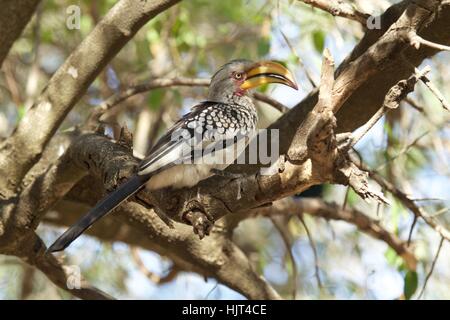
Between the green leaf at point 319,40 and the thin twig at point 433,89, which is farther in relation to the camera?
the green leaf at point 319,40

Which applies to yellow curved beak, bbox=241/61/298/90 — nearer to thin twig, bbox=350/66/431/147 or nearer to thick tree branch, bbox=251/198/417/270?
thick tree branch, bbox=251/198/417/270

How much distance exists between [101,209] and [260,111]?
3.05 meters

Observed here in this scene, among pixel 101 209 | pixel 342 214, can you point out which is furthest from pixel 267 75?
pixel 101 209

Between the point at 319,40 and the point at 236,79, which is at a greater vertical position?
the point at 319,40

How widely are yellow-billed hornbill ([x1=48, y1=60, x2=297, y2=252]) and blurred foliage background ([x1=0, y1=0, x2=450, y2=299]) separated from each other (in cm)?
70

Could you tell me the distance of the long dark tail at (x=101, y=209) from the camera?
2.47m

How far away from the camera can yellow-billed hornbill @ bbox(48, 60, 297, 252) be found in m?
2.57

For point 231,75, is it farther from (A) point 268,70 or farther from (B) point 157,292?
(B) point 157,292

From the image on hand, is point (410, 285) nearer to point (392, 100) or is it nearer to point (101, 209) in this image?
point (392, 100)

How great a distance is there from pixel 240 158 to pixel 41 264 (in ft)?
3.22

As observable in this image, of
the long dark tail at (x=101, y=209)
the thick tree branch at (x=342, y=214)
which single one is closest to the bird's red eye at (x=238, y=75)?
the thick tree branch at (x=342, y=214)

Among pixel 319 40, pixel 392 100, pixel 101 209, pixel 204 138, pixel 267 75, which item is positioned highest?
pixel 319 40

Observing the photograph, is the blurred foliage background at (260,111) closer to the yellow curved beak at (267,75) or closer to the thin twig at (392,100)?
the yellow curved beak at (267,75)

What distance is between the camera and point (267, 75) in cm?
354
